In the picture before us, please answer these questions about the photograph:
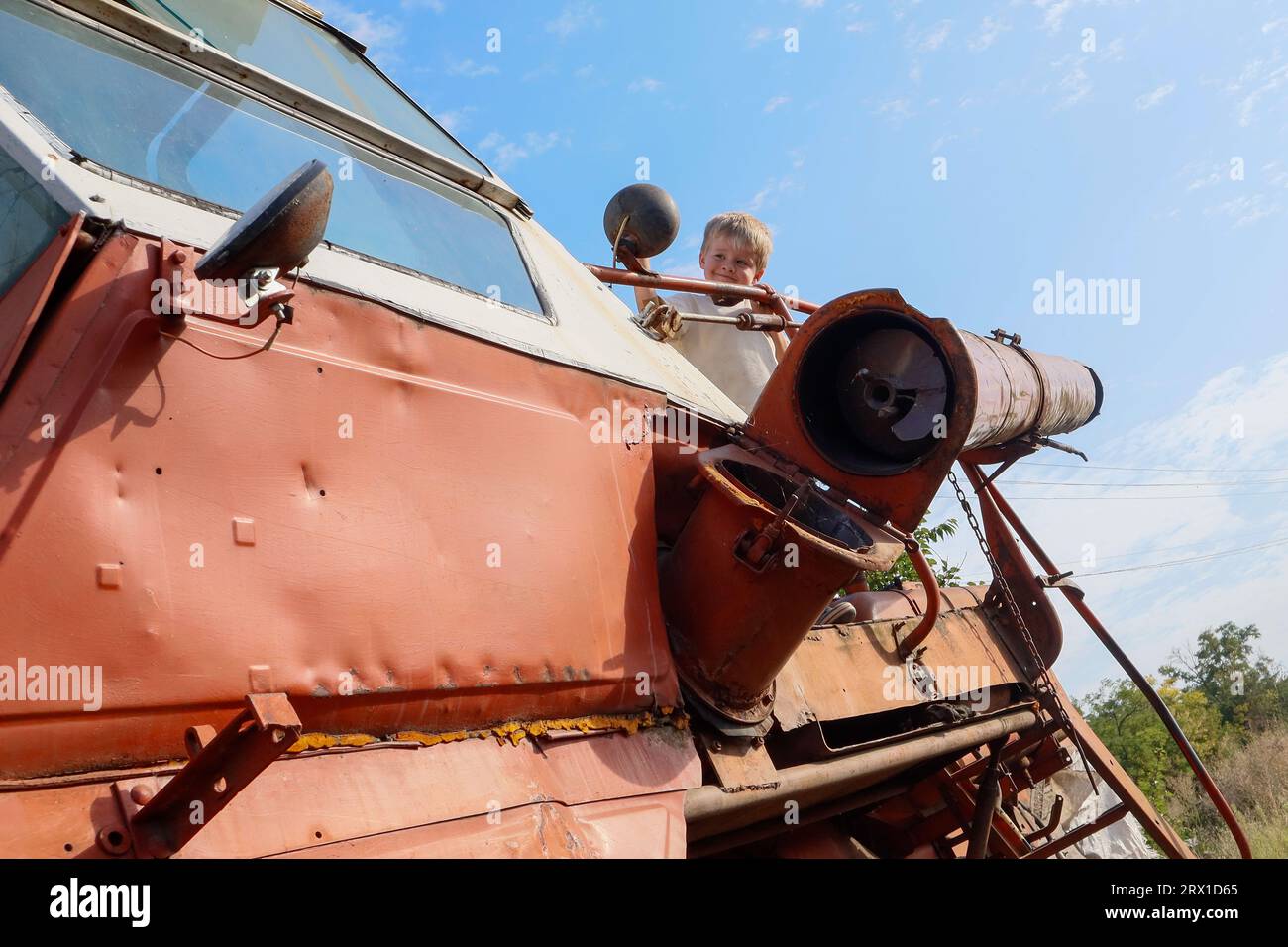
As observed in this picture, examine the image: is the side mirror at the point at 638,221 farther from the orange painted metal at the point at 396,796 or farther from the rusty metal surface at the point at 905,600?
the orange painted metal at the point at 396,796

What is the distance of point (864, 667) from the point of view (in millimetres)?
3752

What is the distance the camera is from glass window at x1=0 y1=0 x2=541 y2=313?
2.30 m

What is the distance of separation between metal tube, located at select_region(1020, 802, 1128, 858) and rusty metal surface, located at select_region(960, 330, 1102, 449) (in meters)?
1.61

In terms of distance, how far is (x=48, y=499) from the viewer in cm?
180

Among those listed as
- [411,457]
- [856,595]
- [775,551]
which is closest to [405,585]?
[411,457]

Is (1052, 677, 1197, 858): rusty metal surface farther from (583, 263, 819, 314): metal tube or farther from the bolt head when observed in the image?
the bolt head

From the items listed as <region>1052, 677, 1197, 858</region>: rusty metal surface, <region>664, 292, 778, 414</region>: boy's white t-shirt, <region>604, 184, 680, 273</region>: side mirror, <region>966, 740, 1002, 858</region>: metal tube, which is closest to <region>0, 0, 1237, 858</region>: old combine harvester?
<region>966, 740, 1002, 858</region>: metal tube

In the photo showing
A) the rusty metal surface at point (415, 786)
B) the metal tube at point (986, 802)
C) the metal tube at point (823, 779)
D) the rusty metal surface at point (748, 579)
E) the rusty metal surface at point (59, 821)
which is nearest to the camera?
the rusty metal surface at point (59, 821)

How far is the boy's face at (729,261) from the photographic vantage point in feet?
17.5

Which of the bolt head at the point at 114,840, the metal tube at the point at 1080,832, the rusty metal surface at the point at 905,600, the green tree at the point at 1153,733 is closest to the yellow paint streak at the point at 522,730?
the bolt head at the point at 114,840

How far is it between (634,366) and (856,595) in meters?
1.63

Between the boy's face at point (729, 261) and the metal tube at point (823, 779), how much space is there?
2300 millimetres

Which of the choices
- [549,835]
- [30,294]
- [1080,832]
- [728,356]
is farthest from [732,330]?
[30,294]
